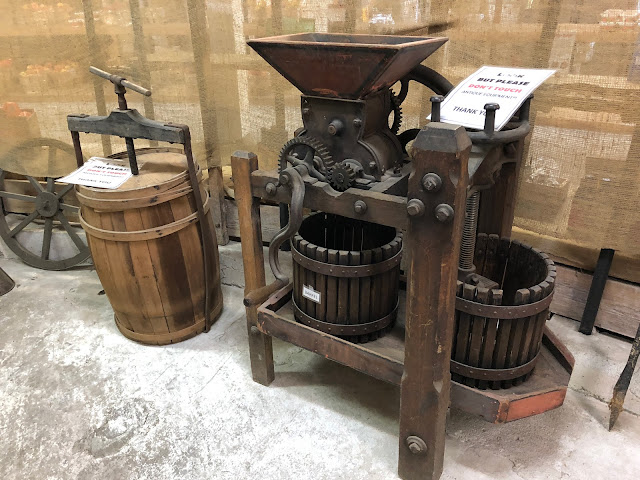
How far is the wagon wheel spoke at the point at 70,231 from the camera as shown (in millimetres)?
3783

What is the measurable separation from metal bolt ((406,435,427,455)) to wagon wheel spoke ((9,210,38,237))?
3293 millimetres

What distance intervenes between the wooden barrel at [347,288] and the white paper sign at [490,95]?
614mm

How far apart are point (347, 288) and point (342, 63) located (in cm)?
92

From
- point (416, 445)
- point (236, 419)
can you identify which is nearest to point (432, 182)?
point (416, 445)

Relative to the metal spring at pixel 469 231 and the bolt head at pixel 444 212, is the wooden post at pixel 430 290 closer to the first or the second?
the bolt head at pixel 444 212

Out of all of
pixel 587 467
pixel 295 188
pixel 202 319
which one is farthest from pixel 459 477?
pixel 202 319

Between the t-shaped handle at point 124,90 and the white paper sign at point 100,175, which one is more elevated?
the t-shaped handle at point 124,90

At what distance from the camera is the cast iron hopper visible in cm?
177

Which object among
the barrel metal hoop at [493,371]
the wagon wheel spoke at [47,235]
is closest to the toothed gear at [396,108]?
the barrel metal hoop at [493,371]

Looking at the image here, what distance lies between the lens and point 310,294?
2.25 metres

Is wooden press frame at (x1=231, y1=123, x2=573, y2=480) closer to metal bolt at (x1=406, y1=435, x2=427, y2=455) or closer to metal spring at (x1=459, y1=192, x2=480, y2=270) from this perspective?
metal bolt at (x1=406, y1=435, x2=427, y2=455)

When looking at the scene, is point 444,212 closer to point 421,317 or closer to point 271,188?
point 421,317

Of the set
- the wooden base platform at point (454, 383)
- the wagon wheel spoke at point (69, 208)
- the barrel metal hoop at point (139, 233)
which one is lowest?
the wooden base platform at point (454, 383)

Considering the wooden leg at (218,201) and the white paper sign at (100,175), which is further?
the wooden leg at (218,201)
